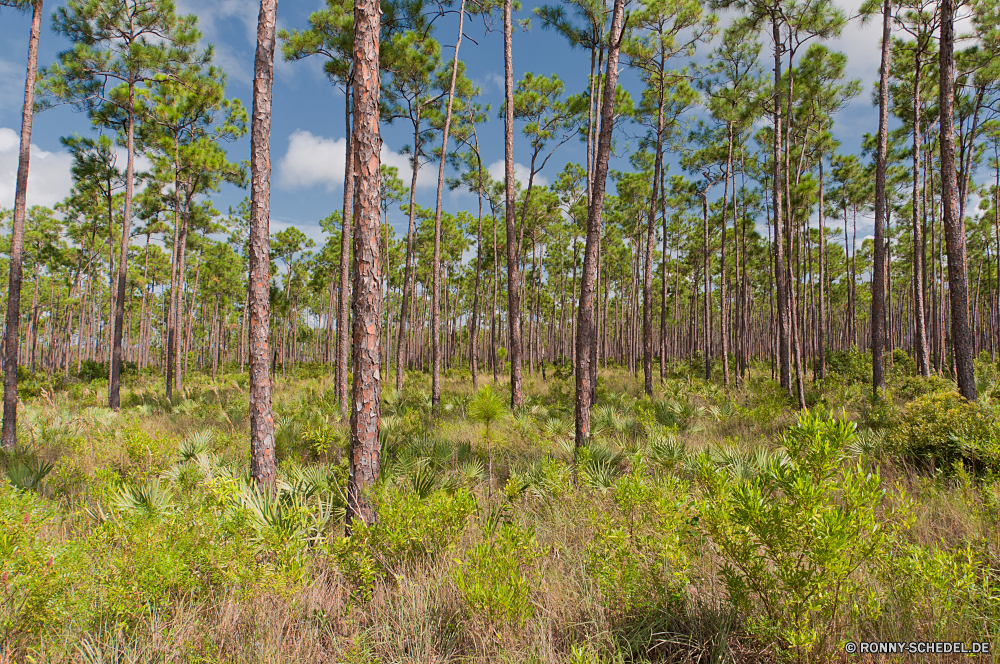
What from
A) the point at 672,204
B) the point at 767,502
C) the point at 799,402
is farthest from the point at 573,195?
the point at 767,502

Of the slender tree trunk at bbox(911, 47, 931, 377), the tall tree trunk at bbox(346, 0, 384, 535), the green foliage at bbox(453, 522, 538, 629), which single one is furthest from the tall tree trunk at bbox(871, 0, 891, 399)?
the tall tree trunk at bbox(346, 0, 384, 535)

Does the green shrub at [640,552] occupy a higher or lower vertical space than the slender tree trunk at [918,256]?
lower

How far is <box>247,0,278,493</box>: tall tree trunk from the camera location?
16.5ft

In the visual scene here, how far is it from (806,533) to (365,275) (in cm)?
401

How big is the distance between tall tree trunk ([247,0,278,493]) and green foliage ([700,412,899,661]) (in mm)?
4999

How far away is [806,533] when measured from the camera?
206cm

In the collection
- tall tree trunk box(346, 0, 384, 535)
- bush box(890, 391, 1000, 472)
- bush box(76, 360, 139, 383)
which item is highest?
tall tree trunk box(346, 0, 384, 535)

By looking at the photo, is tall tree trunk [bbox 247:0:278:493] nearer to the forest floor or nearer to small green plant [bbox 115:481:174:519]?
the forest floor

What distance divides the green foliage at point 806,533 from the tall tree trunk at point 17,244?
12614 mm

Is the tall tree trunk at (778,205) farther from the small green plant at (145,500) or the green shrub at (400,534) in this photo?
the small green plant at (145,500)

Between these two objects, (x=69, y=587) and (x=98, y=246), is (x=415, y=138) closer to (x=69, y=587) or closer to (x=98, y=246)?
(x=69, y=587)

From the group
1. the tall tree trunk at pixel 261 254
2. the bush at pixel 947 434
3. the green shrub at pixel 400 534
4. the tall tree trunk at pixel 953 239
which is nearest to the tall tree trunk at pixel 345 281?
the tall tree trunk at pixel 261 254

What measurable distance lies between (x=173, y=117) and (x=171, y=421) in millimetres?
12184

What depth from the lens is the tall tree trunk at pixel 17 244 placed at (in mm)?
8094
